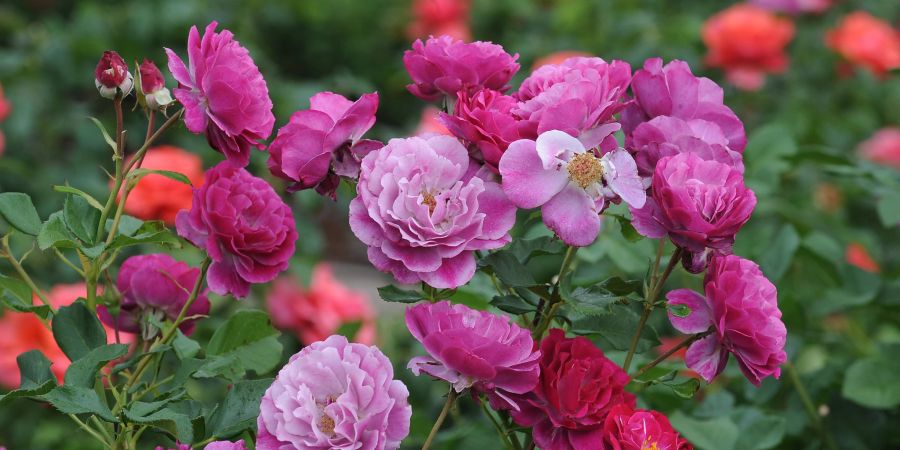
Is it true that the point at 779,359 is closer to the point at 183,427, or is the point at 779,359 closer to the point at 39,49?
the point at 183,427

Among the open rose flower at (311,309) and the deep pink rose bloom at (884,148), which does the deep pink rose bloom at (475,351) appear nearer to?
the open rose flower at (311,309)

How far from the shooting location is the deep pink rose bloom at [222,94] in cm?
80

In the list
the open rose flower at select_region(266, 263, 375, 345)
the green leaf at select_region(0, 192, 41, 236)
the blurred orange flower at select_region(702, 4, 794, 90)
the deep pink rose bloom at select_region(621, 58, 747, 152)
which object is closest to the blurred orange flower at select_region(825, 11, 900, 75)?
the blurred orange flower at select_region(702, 4, 794, 90)

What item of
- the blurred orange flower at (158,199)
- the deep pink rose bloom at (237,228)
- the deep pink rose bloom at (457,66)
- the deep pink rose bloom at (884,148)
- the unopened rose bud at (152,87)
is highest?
the unopened rose bud at (152,87)

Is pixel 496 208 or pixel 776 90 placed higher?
pixel 496 208

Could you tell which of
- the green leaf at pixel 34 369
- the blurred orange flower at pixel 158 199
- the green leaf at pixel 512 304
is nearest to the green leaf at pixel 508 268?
the green leaf at pixel 512 304

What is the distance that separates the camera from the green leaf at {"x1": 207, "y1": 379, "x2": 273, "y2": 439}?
0.81 m

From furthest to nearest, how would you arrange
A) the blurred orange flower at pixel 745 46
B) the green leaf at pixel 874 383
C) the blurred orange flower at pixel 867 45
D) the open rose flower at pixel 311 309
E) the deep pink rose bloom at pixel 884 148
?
the blurred orange flower at pixel 867 45
the blurred orange flower at pixel 745 46
the deep pink rose bloom at pixel 884 148
the open rose flower at pixel 311 309
the green leaf at pixel 874 383

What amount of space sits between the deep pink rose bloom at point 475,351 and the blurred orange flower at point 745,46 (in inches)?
80.3

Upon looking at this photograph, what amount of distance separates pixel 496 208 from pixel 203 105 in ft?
0.80

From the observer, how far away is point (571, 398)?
0.77m

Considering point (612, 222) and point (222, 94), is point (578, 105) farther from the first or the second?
point (612, 222)

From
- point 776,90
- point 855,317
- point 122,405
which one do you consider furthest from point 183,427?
point 776,90

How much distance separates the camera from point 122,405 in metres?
0.82
